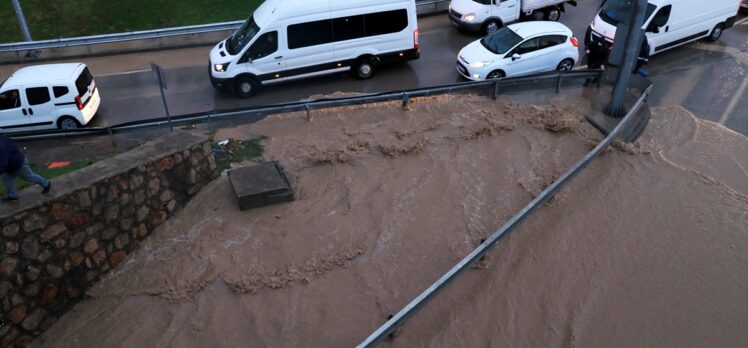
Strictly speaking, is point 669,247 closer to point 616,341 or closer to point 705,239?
point 705,239

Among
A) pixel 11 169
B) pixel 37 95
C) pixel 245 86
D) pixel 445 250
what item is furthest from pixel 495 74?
pixel 11 169

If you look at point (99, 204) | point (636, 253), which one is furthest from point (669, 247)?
point (99, 204)

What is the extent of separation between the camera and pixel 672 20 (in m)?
16.1

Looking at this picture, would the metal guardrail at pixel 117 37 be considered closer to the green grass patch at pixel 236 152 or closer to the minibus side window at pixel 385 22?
the minibus side window at pixel 385 22

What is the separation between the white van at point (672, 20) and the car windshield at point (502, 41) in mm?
2694

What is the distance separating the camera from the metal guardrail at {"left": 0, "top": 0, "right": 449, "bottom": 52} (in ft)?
57.8

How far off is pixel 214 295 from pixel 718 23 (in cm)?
1620

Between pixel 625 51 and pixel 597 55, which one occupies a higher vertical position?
pixel 625 51

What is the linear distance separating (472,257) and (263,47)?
899 cm

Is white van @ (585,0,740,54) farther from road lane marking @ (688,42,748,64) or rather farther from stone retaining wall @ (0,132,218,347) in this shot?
stone retaining wall @ (0,132,218,347)

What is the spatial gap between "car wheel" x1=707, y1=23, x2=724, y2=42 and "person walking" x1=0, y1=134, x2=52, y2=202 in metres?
17.6

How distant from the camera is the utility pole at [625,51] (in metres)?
11.6

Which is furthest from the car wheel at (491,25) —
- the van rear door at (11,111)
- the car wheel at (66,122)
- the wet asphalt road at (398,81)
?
the van rear door at (11,111)

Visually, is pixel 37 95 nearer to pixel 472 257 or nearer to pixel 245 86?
pixel 245 86
